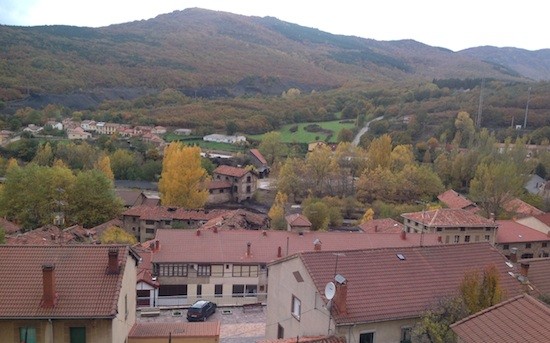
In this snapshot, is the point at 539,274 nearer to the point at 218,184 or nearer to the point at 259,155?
the point at 218,184

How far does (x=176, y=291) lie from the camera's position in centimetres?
2967

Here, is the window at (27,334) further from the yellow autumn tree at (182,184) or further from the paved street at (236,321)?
the yellow autumn tree at (182,184)

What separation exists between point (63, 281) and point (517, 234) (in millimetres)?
37651

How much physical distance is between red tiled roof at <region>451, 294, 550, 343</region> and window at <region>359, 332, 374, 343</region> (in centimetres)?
359

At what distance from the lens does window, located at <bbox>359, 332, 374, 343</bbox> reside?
15.5 m

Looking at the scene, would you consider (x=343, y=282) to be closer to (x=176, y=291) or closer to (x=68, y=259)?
(x=68, y=259)

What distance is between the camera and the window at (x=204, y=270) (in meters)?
29.7

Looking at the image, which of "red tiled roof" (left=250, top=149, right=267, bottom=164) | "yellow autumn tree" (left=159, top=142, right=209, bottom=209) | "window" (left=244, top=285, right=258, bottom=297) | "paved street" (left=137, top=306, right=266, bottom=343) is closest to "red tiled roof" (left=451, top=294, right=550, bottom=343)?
"paved street" (left=137, top=306, right=266, bottom=343)

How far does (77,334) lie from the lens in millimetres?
14836

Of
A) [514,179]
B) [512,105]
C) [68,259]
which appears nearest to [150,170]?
[514,179]

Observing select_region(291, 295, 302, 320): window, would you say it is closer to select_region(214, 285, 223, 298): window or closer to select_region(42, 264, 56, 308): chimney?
select_region(42, 264, 56, 308): chimney

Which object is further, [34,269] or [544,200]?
[544,200]

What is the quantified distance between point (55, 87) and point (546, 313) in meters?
157

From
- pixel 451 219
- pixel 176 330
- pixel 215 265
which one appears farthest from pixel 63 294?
pixel 451 219
